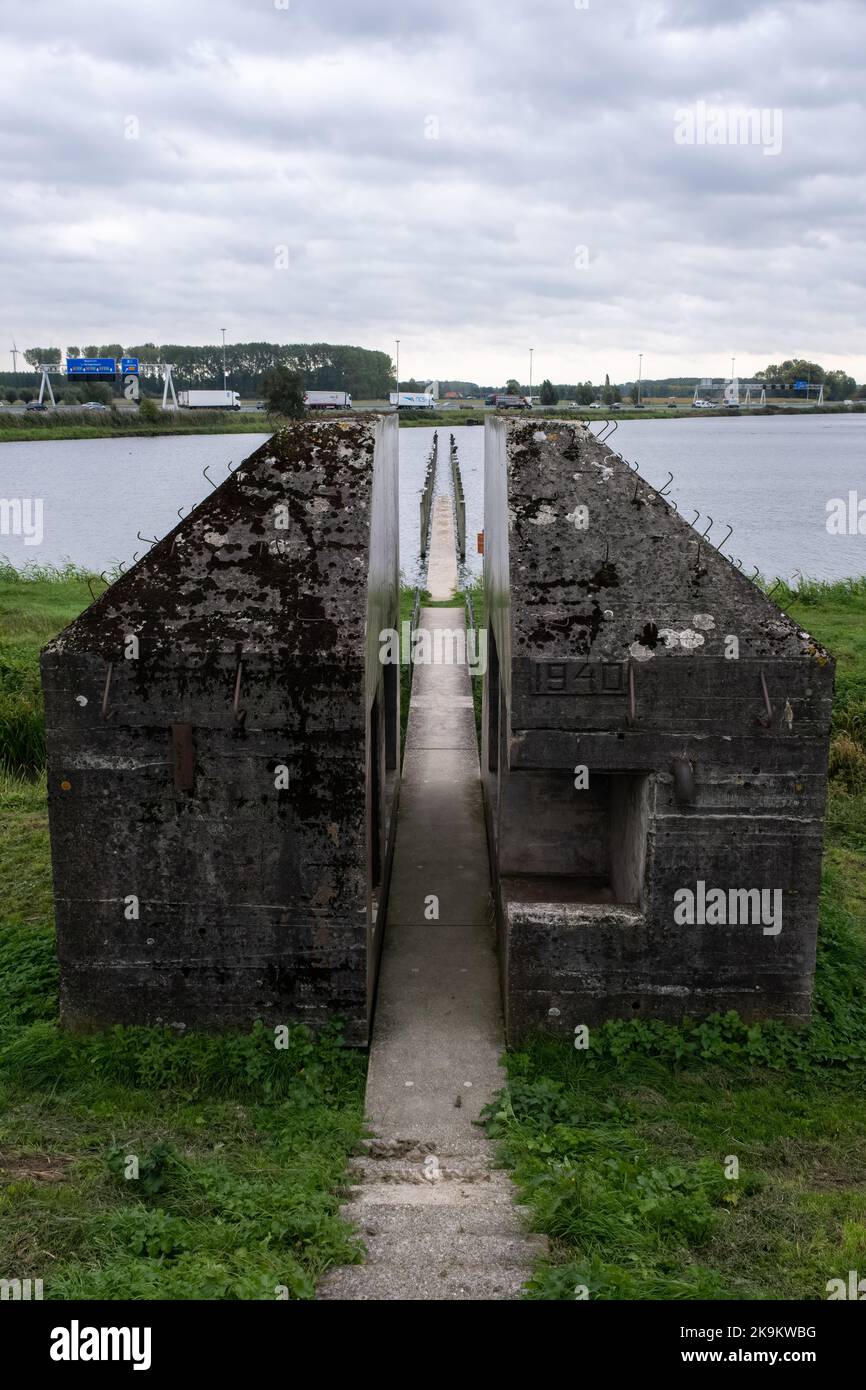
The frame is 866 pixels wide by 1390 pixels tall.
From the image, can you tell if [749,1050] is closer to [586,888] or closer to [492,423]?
[586,888]

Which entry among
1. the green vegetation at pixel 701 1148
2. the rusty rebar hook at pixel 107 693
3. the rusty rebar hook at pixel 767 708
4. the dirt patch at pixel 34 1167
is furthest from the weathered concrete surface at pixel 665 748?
the dirt patch at pixel 34 1167

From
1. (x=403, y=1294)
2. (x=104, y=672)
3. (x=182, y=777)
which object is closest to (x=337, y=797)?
(x=182, y=777)

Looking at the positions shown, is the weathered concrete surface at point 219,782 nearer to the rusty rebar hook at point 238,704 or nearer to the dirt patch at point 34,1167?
the rusty rebar hook at point 238,704

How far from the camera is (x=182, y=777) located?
7.00m

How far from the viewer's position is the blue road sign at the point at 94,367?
10650cm

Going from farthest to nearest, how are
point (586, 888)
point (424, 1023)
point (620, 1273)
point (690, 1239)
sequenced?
point (586, 888) → point (424, 1023) → point (690, 1239) → point (620, 1273)

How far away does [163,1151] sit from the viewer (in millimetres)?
5559

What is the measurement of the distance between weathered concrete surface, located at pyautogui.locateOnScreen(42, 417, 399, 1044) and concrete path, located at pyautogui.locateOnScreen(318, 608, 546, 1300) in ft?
1.99

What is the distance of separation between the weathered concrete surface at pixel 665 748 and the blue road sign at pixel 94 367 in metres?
108

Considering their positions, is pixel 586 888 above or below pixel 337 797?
below

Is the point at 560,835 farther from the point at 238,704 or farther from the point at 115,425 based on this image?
the point at 115,425

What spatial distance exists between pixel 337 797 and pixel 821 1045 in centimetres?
339

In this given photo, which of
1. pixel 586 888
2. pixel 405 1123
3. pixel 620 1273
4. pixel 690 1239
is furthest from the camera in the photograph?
pixel 586 888
